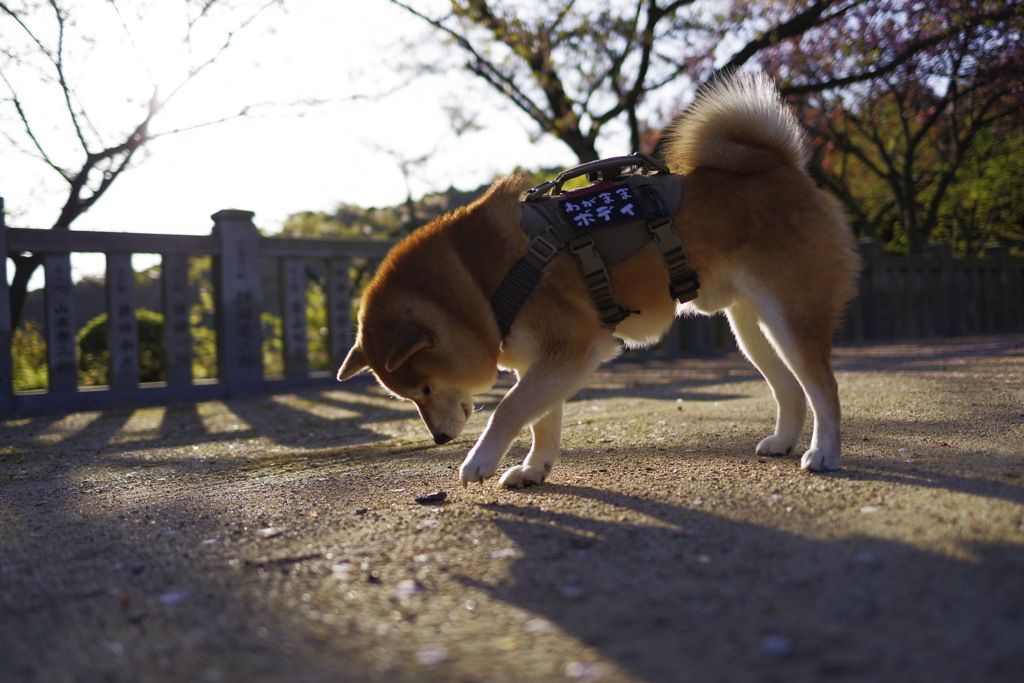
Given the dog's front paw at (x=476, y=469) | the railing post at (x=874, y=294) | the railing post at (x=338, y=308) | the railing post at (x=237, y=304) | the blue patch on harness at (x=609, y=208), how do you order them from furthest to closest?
the railing post at (x=874, y=294), the railing post at (x=338, y=308), the railing post at (x=237, y=304), the blue patch on harness at (x=609, y=208), the dog's front paw at (x=476, y=469)

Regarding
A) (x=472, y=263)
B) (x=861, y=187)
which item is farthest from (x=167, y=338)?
(x=861, y=187)

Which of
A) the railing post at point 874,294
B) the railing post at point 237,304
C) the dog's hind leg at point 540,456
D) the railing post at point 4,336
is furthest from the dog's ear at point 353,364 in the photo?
the railing post at point 874,294

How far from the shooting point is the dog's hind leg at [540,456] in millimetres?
2992

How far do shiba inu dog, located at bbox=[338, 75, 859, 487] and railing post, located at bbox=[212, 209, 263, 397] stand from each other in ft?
15.5

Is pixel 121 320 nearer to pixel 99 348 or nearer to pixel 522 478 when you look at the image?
pixel 99 348

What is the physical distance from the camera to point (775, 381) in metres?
3.42

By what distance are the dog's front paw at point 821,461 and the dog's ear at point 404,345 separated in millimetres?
1544

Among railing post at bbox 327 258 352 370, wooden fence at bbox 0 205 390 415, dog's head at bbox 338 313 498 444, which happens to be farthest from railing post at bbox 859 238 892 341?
dog's head at bbox 338 313 498 444

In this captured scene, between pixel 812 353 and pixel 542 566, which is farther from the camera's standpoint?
pixel 812 353

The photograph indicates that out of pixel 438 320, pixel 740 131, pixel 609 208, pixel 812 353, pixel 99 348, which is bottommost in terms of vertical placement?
pixel 812 353

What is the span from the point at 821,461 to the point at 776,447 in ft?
1.56

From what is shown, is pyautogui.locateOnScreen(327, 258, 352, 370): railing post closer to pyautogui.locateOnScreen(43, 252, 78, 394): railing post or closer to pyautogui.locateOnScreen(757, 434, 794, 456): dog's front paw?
pyautogui.locateOnScreen(43, 252, 78, 394): railing post

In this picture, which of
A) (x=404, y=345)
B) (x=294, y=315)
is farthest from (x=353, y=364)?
(x=294, y=315)

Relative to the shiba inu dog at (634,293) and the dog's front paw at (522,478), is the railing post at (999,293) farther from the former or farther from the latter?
the dog's front paw at (522,478)
